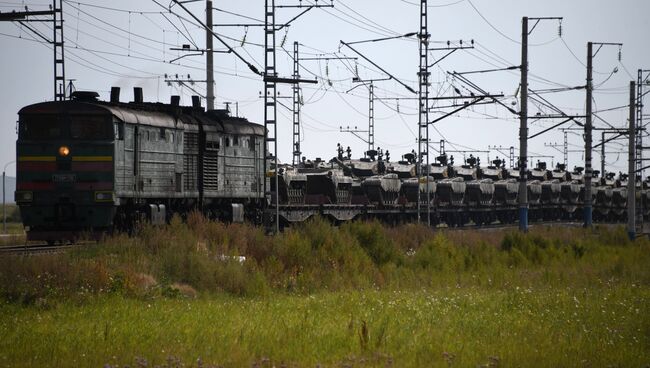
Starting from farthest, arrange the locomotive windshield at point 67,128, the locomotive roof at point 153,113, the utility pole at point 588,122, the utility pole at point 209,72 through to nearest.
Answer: the utility pole at point 588,122 → the utility pole at point 209,72 → the locomotive roof at point 153,113 → the locomotive windshield at point 67,128

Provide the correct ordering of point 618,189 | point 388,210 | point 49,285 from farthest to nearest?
point 618,189
point 388,210
point 49,285

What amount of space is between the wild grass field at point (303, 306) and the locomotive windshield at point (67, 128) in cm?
368

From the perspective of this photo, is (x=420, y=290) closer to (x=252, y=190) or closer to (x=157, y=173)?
(x=157, y=173)

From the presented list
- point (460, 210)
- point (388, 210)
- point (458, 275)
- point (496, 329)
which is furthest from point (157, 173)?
point (460, 210)

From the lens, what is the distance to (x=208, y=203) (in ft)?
121

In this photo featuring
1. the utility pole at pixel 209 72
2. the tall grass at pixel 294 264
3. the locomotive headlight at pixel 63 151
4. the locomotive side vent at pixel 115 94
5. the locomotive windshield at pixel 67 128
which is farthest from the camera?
the utility pole at pixel 209 72

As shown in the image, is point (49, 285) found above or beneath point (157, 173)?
beneath

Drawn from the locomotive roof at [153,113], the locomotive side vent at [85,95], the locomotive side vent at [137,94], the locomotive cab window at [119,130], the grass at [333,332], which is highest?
the locomotive side vent at [137,94]

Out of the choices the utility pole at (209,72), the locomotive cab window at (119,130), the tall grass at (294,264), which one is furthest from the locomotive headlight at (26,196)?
the utility pole at (209,72)

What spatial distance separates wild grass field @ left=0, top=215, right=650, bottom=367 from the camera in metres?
14.8

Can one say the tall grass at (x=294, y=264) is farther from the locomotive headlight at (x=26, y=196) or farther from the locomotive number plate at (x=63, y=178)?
the locomotive headlight at (x=26, y=196)

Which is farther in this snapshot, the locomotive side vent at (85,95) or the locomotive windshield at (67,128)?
the locomotive side vent at (85,95)

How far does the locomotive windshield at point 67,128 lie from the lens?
98.6 feet

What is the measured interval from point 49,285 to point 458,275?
1318 cm
